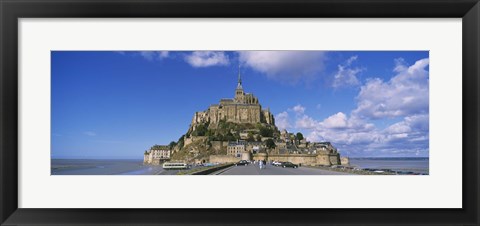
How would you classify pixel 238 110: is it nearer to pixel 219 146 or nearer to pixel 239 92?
pixel 239 92

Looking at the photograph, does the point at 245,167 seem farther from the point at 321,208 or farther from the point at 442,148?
the point at 442,148

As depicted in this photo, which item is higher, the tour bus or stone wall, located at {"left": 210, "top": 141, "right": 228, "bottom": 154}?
stone wall, located at {"left": 210, "top": 141, "right": 228, "bottom": 154}

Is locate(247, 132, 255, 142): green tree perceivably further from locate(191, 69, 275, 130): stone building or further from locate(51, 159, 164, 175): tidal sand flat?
locate(51, 159, 164, 175): tidal sand flat

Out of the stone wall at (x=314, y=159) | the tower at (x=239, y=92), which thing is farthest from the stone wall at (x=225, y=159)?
the tower at (x=239, y=92)

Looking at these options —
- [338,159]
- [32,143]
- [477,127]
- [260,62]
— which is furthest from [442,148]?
[32,143]

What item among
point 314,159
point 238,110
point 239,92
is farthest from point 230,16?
point 314,159

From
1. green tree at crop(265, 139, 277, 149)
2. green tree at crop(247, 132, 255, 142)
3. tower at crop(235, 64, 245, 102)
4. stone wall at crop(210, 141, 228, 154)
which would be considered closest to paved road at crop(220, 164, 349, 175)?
tower at crop(235, 64, 245, 102)
